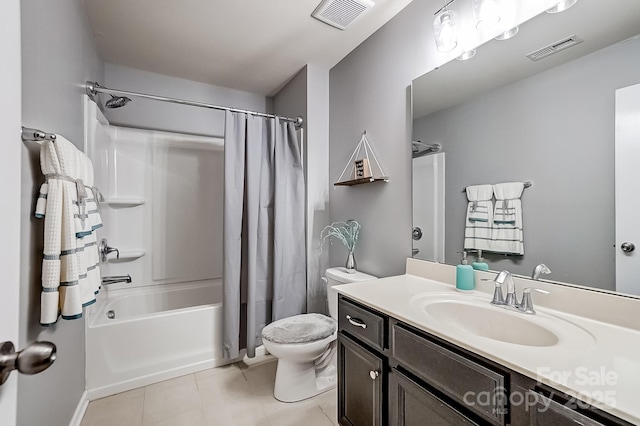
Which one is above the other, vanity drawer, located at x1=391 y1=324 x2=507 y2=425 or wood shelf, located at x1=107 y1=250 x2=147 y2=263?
wood shelf, located at x1=107 y1=250 x2=147 y2=263

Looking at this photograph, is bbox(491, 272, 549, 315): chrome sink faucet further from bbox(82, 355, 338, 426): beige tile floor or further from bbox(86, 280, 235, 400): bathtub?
bbox(86, 280, 235, 400): bathtub

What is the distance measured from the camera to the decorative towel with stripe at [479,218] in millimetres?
1363

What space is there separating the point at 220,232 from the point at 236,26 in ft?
6.21

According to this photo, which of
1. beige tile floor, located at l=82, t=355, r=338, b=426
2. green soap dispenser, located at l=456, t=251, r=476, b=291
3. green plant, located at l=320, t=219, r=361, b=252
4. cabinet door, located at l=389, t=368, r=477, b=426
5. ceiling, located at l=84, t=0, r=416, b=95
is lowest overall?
beige tile floor, located at l=82, t=355, r=338, b=426

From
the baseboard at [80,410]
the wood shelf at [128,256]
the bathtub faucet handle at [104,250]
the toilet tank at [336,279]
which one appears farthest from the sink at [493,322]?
the wood shelf at [128,256]

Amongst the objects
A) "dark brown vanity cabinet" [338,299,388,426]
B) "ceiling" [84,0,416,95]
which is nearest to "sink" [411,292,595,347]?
"dark brown vanity cabinet" [338,299,388,426]

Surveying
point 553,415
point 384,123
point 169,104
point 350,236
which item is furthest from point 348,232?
point 169,104

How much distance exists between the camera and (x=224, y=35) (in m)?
2.09

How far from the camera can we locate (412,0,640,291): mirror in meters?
1.01

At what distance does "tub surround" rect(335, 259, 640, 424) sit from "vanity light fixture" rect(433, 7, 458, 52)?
3.84 ft

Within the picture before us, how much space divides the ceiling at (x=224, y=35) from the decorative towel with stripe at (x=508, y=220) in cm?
133

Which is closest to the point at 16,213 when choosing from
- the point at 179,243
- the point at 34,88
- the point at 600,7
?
the point at 34,88

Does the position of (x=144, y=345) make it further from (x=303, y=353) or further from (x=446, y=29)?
(x=446, y=29)

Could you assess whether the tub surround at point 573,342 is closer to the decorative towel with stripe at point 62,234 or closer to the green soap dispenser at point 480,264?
the green soap dispenser at point 480,264
